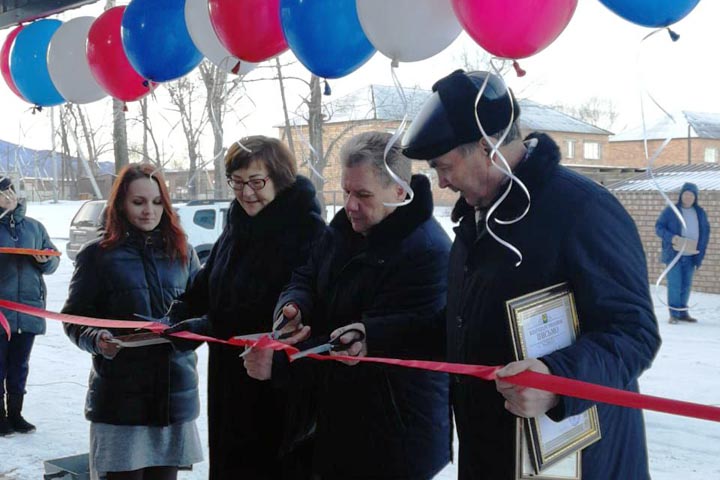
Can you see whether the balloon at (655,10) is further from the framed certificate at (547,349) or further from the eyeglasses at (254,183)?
the eyeglasses at (254,183)

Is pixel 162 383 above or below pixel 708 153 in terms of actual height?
below

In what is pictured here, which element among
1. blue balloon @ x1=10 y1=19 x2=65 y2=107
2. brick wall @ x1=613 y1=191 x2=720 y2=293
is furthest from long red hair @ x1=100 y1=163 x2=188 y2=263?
brick wall @ x1=613 y1=191 x2=720 y2=293

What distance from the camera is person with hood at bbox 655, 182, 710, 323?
9.16 metres

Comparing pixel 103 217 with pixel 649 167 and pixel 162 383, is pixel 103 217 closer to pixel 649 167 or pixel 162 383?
pixel 162 383

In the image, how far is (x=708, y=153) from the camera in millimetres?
33688

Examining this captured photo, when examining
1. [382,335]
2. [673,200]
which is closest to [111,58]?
[382,335]

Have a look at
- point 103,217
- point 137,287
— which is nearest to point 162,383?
point 137,287

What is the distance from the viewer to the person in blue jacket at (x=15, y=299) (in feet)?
17.1

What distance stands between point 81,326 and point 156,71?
1.14 metres

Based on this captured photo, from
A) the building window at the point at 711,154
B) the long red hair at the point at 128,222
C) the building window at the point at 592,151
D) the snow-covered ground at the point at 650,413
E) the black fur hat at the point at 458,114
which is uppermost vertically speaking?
the building window at the point at 592,151

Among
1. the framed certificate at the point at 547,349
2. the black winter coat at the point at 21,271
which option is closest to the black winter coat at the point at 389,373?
the framed certificate at the point at 547,349

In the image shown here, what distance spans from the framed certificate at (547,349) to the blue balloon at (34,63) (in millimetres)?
3275

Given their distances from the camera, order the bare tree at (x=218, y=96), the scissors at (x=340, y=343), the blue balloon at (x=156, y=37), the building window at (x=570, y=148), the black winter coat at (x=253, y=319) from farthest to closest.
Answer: the building window at (x=570, y=148) < the bare tree at (x=218, y=96) < the blue balloon at (x=156, y=37) < the black winter coat at (x=253, y=319) < the scissors at (x=340, y=343)

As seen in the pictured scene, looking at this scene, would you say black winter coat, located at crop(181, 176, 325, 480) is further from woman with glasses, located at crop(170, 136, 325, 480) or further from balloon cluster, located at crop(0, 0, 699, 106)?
balloon cluster, located at crop(0, 0, 699, 106)
